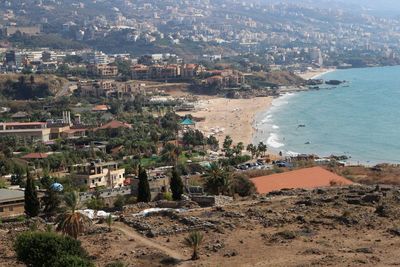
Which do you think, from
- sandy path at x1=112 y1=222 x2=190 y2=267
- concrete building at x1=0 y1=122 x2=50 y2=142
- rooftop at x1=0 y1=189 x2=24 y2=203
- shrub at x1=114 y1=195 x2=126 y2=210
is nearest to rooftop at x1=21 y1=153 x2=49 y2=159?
concrete building at x1=0 y1=122 x2=50 y2=142

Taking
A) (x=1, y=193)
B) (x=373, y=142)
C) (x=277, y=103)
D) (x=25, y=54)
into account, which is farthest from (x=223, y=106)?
(x=1, y=193)

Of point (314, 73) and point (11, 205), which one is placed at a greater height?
point (11, 205)

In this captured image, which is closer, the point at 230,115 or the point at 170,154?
the point at 170,154

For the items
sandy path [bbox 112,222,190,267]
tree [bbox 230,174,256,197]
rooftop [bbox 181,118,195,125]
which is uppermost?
sandy path [bbox 112,222,190,267]

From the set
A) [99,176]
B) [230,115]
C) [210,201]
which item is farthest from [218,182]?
[230,115]

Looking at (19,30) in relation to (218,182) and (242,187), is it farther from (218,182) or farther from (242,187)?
(218,182)

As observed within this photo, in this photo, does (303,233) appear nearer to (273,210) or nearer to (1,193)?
(273,210)

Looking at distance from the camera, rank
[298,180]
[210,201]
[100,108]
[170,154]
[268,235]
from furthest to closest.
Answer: [100,108]
[170,154]
[298,180]
[210,201]
[268,235]

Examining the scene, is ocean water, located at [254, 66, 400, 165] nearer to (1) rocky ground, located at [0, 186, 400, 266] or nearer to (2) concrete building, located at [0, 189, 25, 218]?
(1) rocky ground, located at [0, 186, 400, 266]
